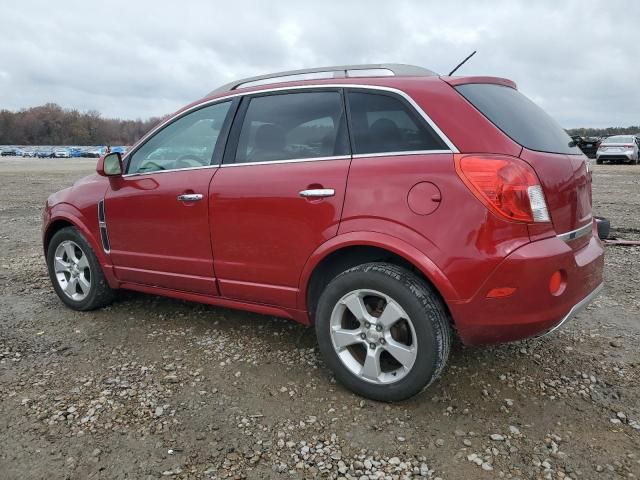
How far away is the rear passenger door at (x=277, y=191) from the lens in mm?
2975

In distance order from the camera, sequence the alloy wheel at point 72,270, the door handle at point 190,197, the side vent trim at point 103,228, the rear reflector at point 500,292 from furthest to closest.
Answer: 1. the alloy wheel at point 72,270
2. the side vent trim at point 103,228
3. the door handle at point 190,197
4. the rear reflector at point 500,292

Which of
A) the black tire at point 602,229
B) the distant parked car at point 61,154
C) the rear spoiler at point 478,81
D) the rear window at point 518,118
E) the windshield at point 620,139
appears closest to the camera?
the rear window at point 518,118

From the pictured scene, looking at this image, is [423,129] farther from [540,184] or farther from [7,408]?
[7,408]

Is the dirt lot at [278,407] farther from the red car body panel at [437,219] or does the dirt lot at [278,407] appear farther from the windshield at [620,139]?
the windshield at [620,139]

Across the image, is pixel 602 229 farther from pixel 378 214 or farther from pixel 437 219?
pixel 378 214

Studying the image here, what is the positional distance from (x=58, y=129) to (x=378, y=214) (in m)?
142

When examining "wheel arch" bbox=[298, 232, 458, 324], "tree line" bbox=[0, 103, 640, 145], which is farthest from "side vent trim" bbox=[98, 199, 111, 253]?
"tree line" bbox=[0, 103, 640, 145]

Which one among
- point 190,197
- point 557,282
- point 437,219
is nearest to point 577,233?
point 557,282

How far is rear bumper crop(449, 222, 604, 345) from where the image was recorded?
97.3 inches

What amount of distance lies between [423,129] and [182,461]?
6.63ft

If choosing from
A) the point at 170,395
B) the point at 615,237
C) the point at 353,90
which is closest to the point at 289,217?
the point at 353,90

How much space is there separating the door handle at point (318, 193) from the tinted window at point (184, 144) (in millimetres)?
931

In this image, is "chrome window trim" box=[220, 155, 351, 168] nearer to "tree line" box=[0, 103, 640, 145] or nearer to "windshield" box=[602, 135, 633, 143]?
"windshield" box=[602, 135, 633, 143]

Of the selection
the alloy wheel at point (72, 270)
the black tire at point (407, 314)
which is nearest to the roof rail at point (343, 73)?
the black tire at point (407, 314)
